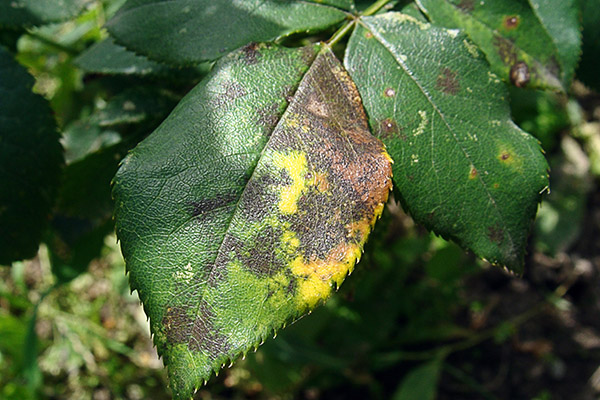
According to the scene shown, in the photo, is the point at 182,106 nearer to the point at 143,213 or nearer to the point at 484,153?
the point at 143,213

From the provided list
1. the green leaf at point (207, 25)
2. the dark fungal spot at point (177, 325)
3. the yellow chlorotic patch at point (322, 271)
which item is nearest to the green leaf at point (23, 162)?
the green leaf at point (207, 25)

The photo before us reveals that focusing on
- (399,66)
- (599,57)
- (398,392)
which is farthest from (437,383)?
(399,66)

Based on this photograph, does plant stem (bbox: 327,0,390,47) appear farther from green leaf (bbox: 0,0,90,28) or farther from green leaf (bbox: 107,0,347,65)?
green leaf (bbox: 0,0,90,28)

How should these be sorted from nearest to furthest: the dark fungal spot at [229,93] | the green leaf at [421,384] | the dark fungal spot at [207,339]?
the dark fungal spot at [207,339] → the dark fungal spot at [229,93] → the green leaf at [421,384]

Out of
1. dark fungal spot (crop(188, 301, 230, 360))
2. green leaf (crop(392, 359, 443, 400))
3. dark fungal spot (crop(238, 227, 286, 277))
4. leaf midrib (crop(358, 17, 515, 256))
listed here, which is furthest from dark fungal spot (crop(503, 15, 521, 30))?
green leaf (crop(392, 359, 443, 400))

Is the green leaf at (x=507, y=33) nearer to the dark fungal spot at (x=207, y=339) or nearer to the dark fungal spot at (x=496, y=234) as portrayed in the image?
the dark fungal spot at (x=496, y=234)

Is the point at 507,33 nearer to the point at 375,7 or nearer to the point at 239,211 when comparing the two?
the point at 375,7

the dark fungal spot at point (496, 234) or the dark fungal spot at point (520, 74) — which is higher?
the dark fungal spot at point (520, 74)
